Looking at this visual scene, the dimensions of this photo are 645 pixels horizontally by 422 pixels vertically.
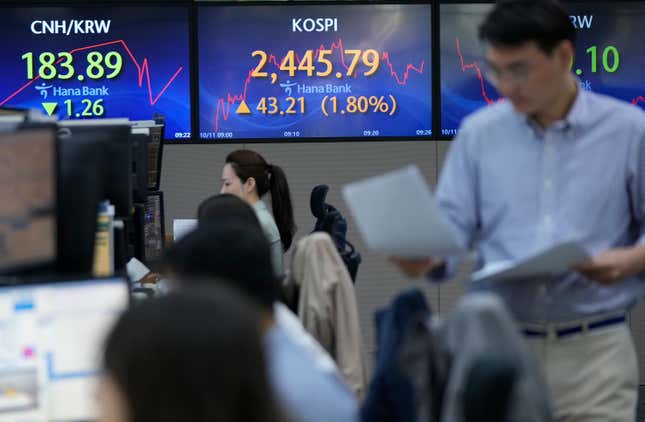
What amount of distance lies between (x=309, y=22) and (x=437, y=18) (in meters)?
0.62

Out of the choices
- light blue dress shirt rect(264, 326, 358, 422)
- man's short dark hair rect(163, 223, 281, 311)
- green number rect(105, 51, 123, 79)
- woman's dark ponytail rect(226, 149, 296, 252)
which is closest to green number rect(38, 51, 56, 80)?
green number rect(105, 51, 123, 79)

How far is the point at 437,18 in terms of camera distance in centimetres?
578

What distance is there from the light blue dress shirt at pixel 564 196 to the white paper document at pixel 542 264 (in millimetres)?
83

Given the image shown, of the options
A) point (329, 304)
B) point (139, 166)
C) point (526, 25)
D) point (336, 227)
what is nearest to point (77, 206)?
point (526, 25)

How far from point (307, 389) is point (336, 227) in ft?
9.61

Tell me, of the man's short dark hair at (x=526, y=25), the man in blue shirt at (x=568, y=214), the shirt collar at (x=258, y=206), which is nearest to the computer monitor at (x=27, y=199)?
the man in blue shirt at (x=568, y=214)

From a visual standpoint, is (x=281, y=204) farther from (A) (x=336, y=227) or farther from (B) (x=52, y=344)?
(B) (x=52, y=344)

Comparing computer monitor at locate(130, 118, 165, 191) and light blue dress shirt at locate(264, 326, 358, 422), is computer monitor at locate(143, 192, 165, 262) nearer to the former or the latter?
computer monitor at locate(130, 118, 165, 191)

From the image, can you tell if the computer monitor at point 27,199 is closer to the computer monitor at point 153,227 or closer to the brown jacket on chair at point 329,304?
the brown jacket on chair at point 329,304

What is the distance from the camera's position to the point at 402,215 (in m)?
1.93

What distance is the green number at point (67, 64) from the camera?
18.9 ft

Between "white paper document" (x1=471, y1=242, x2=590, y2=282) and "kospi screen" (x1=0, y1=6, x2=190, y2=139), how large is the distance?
150 inches

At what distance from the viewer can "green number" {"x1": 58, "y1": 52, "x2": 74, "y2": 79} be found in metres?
5.77

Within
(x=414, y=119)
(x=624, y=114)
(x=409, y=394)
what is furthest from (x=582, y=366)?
(x=414, y=119)
